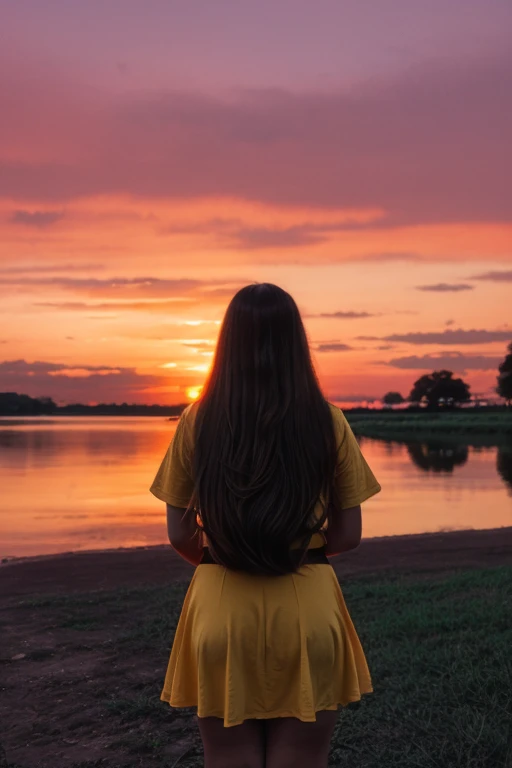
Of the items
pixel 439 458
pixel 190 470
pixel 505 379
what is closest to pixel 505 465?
pixel 439 458

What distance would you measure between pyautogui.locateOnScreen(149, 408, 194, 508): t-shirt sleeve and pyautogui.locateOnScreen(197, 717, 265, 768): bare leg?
24.6 inches

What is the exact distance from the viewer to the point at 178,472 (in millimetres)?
2305

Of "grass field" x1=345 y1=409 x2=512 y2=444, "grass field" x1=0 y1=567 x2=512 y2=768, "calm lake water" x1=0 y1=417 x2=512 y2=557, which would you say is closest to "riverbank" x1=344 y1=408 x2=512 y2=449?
"grass field" x1=345 y1=409 x2=512 y2=444

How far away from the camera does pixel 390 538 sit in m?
14.2

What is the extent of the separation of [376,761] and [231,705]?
2180mm

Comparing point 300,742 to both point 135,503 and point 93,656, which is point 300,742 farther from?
point 135,503

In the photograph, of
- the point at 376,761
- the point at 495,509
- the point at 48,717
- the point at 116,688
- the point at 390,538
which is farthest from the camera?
the point at 495,509

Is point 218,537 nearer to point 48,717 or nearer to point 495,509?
point 48,717

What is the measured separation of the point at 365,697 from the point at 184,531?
9.90ft

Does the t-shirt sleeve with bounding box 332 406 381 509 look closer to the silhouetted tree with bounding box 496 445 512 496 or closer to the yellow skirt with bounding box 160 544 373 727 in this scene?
the yellow skirt with bounding box 160 544 373 727

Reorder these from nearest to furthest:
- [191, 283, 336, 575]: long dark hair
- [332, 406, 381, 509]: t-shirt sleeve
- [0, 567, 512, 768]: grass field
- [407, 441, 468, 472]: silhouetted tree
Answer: [191, 283, 336, 575]: long dark hair → [332, 406, 381, 509]: t-shirt sleeve → [0, 567, 512, 768]: grass field → [407, 441, 468, 472]: silhouetted tree

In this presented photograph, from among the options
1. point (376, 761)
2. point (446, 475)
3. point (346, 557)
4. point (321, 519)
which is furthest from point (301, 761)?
point (446, 475)

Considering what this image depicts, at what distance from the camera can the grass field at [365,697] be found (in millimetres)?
4098

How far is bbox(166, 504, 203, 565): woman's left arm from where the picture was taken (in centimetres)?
236
